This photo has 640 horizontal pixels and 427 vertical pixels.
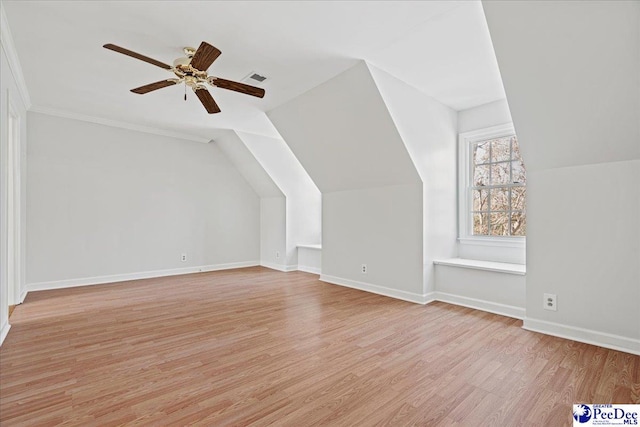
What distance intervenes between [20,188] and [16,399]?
3.40 m

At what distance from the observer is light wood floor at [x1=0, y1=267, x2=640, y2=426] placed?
5.86ft

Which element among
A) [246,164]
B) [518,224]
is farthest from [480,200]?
[246,164]

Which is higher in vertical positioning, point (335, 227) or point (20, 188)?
point (20, 188)

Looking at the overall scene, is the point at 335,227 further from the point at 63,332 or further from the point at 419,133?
the point at 63,332

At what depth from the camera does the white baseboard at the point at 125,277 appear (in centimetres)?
473

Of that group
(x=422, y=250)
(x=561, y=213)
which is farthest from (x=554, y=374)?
(x=422, y=250)

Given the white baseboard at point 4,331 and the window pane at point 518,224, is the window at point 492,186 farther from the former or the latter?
the white baseboard at point 4,331

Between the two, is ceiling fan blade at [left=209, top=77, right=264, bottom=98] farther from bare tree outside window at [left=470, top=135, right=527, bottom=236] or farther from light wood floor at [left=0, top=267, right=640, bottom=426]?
bare tree outside window at [left=470, top=135, right=527, bottom=236]

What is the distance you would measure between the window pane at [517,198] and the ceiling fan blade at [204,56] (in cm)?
373

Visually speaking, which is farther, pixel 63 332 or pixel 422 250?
pixel 422 250

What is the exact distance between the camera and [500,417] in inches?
68.3

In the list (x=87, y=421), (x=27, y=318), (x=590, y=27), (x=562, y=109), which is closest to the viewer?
(x=87, y=421)

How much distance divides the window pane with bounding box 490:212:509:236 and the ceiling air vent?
3.38 m

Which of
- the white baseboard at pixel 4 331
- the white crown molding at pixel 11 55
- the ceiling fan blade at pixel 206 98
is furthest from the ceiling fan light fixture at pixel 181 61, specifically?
the white baseboard at pixel 4 331
